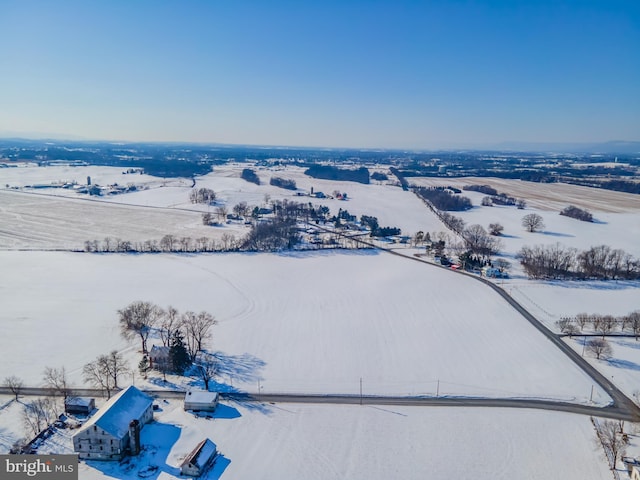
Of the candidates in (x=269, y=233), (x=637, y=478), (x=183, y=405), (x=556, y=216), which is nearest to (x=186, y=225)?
(x=269, y=233)

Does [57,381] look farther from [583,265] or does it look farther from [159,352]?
[583,265]

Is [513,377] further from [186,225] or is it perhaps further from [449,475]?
[186,225]

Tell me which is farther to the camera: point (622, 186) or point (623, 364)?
point (622, 186)

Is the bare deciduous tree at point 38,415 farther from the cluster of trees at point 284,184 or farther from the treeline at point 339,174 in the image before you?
the treeline at point 339,174

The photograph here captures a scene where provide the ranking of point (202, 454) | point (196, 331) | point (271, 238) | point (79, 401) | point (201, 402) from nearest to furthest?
point (202, 454) → point (79, 401) → point (201, 402) → point (196, 331) → point (271, 238)

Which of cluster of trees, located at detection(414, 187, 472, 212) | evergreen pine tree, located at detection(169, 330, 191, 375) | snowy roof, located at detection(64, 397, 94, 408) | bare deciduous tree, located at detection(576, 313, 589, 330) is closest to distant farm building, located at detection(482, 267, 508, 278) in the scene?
bare deciduous tree, located at detection(576, 313, 589, 330)

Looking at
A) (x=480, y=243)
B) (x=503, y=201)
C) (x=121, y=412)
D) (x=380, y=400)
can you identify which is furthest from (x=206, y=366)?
(x=503, y=201)
